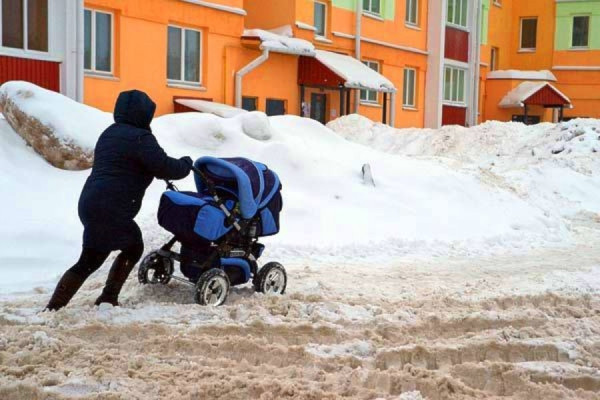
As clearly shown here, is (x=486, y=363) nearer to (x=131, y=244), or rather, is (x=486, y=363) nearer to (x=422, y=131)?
(x=131, y=244)

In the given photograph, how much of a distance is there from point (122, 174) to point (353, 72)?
60.5 ft

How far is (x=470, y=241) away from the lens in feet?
35.4

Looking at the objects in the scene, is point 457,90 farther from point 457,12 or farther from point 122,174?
point 122,174

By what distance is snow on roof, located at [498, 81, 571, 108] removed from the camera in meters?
35.2

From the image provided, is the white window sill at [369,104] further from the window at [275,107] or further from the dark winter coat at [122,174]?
the dark winter coat at [122,174]

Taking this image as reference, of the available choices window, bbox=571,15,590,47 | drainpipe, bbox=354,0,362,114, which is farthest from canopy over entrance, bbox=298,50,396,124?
window, bbox=571,15,590,47

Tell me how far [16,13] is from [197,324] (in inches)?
474

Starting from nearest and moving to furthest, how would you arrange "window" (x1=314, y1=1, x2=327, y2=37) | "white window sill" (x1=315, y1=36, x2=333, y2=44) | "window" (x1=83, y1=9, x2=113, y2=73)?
"window" (x1=83, y1=9, x2=113, y2=73) → "white window sill" (x1=315, y1=36, x2=333, y2=44) → "window" (x1=314, y1=1, x2=327, y2=37)

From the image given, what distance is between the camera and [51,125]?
970 centimetres

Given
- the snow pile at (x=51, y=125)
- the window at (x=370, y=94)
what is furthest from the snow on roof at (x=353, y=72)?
the snow pile at (x=51, y=125)

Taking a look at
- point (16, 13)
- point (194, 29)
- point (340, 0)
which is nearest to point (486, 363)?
point (16, 13)

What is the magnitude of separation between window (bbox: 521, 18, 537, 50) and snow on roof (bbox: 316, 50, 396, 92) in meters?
17.4

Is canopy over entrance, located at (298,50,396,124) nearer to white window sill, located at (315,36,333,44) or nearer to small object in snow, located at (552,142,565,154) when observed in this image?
white window sill, located at (315,36,333,44)

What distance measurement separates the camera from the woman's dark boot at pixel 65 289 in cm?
570
